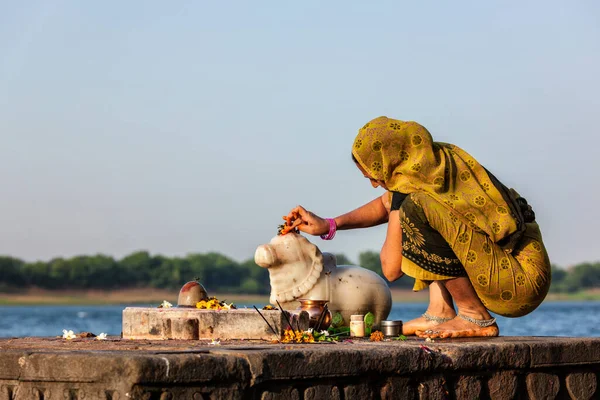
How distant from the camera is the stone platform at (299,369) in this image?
13.2 feet

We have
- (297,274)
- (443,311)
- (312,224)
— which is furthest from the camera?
(297,274)

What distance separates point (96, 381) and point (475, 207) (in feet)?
8.63

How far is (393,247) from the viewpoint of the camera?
602cm

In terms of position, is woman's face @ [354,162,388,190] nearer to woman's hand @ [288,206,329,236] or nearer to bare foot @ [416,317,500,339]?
woman's hand @ [288,206,329,236]

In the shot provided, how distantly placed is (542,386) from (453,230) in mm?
978

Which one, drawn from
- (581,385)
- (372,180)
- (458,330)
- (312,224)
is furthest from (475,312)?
(312,224)

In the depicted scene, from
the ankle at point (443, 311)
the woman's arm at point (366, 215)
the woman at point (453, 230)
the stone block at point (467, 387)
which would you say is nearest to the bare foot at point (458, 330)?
the woman at point (453, 230)

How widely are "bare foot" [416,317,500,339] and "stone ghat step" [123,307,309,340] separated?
94 cm

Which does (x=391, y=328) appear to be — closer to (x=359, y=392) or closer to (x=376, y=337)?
(x=376, y=337)

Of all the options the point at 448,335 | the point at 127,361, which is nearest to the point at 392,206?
the point at 448,335

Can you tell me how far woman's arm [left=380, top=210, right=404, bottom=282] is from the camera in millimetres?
5984

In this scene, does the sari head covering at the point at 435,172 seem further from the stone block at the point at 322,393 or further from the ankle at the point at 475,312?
the stone block at the point at 322,393

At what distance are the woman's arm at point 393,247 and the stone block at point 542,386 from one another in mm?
1045

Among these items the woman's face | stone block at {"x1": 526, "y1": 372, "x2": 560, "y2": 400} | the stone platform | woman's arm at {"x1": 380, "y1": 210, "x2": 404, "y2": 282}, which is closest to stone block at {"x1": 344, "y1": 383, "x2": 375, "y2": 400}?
the stone platform
